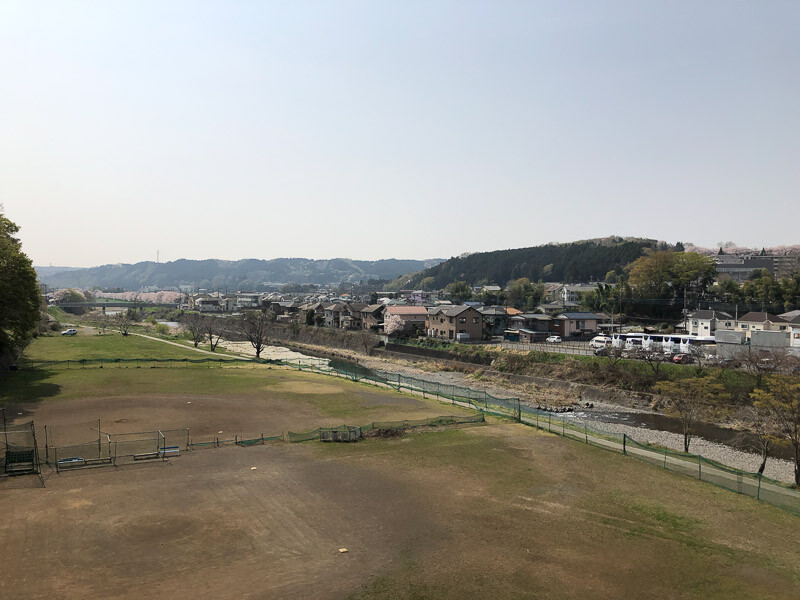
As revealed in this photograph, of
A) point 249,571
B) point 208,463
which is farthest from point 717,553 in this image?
point 208,463

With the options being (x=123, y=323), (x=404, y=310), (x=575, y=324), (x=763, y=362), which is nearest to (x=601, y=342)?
(x=575, y=324)

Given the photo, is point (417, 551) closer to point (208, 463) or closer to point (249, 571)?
point (249, 571)

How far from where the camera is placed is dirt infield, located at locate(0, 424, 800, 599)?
40.3 ft

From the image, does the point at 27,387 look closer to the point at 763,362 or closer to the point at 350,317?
the point at 763,362

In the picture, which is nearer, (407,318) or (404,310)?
(407,318)

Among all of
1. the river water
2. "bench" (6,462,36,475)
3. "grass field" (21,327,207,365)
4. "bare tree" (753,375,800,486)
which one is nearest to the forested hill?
the river water

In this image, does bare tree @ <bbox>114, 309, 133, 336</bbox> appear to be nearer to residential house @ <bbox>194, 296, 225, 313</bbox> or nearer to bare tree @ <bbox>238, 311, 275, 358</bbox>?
bare tree @ <bbox>238, 311, 275, 358</bbox>

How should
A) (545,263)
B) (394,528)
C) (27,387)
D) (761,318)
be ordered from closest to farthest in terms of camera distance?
(394,528), (27,387), (761,318), (545,263)

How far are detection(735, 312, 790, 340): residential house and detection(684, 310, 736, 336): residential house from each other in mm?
1262

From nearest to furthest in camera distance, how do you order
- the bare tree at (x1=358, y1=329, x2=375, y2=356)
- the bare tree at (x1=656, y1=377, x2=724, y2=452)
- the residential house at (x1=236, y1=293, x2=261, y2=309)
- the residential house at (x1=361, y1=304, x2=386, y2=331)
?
the bare tree at (x1=656, y1=377, x2=724, y2=452), the bare tree at (x1=358, y1=329, x2=375, y2=356), the residential house at (x1=361, y1=304, x2=386, y2=331), the residential house at (x1=236, y1=293, x2=261, y2=309)

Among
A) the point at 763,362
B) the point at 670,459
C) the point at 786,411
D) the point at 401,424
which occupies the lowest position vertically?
the point at 670,459

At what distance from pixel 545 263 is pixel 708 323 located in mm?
106237

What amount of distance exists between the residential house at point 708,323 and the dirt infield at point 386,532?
37580 millimetres

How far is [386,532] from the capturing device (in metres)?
15.2
